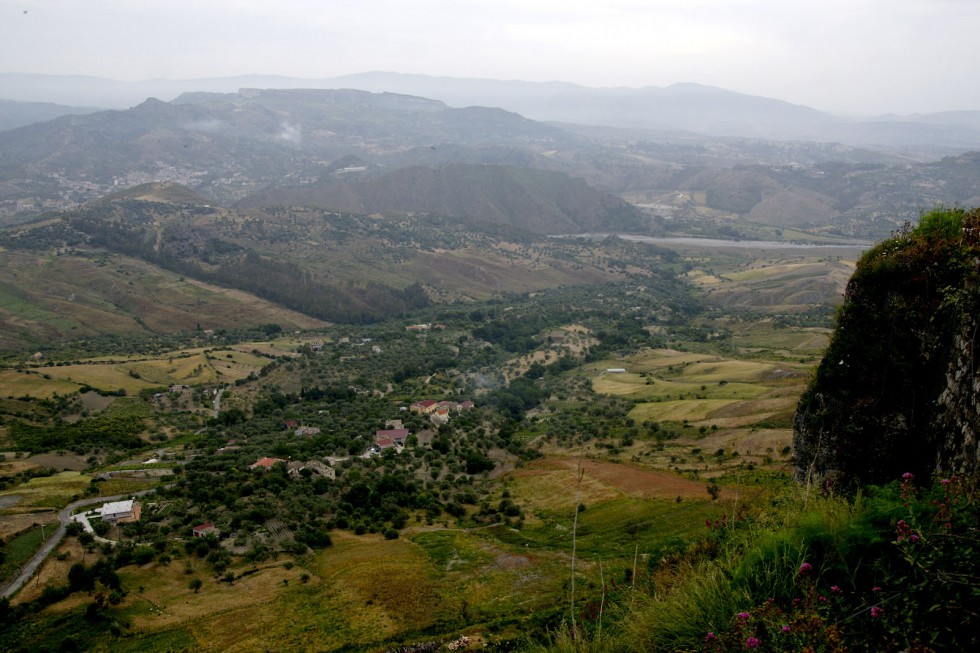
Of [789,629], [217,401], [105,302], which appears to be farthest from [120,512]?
[105,302]

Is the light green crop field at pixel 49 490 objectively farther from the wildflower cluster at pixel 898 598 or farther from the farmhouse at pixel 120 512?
the wildflower cluster at pixel 898 598

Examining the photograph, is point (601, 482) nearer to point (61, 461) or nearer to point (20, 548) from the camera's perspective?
point (20, 548)

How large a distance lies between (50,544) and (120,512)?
151 inches

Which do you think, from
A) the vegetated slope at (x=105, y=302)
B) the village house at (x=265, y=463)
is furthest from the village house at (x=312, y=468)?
the vegetated slope at (x=105, y=302)

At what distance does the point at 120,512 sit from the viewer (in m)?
31.6

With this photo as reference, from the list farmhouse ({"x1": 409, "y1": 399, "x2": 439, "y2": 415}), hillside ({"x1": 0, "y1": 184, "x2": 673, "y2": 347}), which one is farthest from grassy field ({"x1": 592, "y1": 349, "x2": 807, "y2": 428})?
hillside ({"x1": 0, "y1": 184, "x2": 673, "y2": 347})

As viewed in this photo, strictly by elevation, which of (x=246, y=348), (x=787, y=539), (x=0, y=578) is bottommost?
(x=246, y=348)

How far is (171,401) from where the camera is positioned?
67000 mm

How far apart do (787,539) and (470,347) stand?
8883 centimetres

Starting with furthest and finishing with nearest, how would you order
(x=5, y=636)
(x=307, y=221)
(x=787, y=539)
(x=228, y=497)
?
(x=307, y=221) < (x=228, y=497) < (x=5, y=636) < (x=787, y=539)

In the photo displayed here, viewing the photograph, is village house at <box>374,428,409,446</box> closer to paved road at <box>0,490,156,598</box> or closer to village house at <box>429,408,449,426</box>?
village house at <box>429,408,449,426</box>

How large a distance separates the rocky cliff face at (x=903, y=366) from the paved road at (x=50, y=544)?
28621mm

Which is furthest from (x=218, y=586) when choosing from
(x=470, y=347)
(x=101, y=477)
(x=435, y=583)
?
(x=470, y=347)

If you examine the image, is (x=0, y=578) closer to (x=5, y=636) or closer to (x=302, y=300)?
(x=5, y=636)
